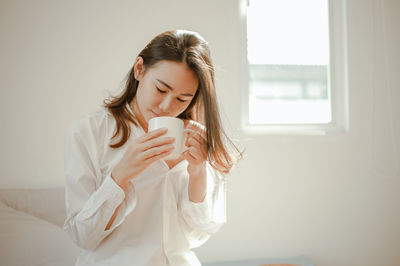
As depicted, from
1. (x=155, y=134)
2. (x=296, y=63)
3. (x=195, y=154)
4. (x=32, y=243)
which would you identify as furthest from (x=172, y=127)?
(x=296, y=63)

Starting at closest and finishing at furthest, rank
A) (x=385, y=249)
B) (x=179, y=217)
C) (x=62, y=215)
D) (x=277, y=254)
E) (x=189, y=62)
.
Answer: (x=189, y=62) → (x=179, y=217) → (x=62, y=215) → (x=277, y=254) → (x=385, y=249)

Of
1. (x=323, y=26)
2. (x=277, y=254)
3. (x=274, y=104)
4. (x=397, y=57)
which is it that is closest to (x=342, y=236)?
(x=277, y=254)

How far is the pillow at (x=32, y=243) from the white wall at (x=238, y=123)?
461 mm

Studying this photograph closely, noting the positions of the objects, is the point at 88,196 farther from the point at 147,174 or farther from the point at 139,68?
the point at 139,68

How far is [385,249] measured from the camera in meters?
1.95

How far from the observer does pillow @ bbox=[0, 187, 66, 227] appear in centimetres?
139

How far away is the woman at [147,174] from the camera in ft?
2.82

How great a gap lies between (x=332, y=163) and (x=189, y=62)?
1.31 meters

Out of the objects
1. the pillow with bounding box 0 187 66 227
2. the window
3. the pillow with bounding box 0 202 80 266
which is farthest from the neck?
the window

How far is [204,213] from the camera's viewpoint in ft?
3.28

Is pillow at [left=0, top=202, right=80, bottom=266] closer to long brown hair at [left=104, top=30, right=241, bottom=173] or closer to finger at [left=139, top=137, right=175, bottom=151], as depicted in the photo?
long brown hair at [left=104, top=30, right=241, bottom=173]

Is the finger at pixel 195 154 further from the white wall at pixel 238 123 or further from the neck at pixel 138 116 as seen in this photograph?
the white wall at pixel 238 123

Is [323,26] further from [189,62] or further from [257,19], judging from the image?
[189,62]

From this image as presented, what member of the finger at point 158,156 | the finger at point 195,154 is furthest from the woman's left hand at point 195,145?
the finger at point 158,156
